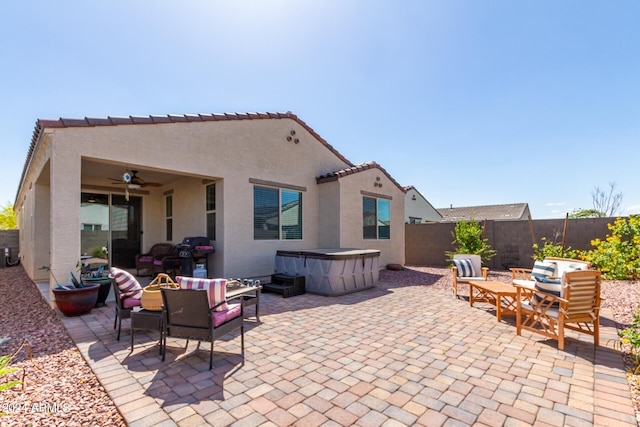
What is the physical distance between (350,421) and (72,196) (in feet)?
20.2

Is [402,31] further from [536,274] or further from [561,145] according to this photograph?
[561,145]

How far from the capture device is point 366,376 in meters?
3.16

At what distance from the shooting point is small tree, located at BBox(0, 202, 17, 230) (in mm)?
24188

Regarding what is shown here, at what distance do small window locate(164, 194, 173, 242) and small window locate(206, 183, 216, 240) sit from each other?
271cm

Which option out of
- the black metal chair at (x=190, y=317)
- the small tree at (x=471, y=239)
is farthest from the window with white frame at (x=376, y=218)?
the black metal chair at (x=190, y=317)

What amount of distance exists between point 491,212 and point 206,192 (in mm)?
28448

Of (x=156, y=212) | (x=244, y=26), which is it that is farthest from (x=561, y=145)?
(x=156, y=212)

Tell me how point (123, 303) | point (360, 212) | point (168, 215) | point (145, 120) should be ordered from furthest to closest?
point (360, 212) < point (168, 215) < point (145, 120) < point (123, 303)

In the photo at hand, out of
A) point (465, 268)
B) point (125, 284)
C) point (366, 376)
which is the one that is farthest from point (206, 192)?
point (465, 268)

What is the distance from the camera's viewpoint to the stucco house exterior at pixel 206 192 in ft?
18.7

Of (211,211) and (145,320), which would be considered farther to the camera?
(211,211)

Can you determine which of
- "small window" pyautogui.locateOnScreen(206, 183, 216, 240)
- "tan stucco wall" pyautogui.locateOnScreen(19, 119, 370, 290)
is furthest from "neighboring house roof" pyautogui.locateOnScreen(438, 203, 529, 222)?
→ "small window" pyautogui.locateOnScreen(206, 183, 216, 240)

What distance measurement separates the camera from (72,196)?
18.1 feet

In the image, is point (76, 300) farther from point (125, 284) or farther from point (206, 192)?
point (206, 192)
